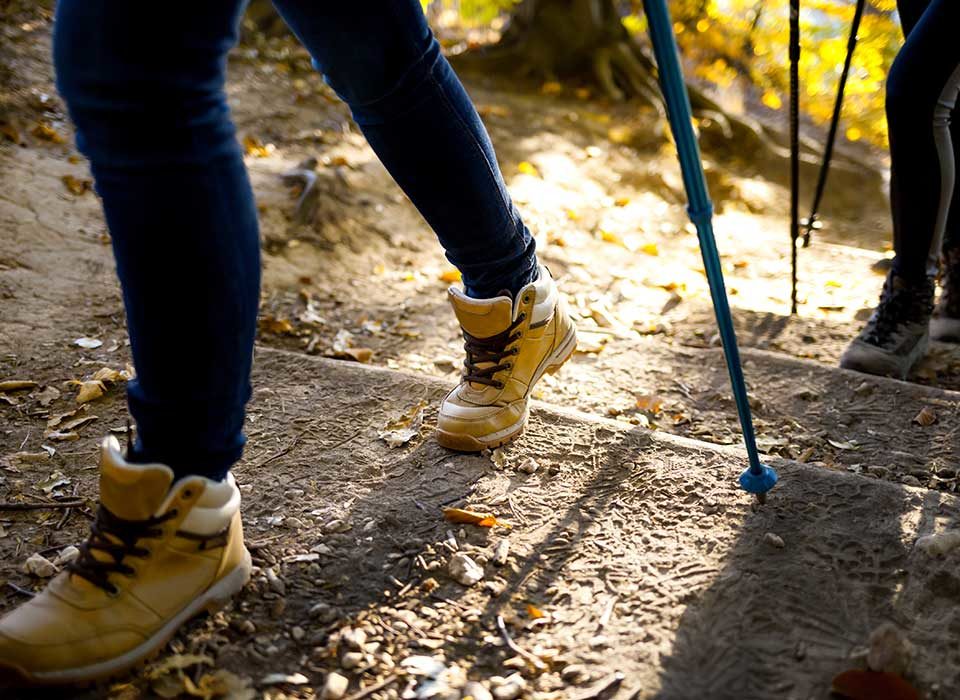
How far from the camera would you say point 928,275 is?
275cm

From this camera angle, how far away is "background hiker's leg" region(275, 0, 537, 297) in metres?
1.65

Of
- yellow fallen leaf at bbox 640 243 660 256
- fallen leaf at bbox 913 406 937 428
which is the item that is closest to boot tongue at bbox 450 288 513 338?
fallen leaf at bbox 913 406 937 428

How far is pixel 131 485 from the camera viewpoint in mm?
1420

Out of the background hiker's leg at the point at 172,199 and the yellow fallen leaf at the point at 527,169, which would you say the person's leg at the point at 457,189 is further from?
the yellow fallen leaf at the point at 527,169

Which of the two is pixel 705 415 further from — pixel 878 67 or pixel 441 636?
pixel 878 67

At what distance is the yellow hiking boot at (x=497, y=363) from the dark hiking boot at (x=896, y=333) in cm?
120

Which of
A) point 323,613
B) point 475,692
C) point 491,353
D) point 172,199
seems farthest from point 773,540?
point 172,199

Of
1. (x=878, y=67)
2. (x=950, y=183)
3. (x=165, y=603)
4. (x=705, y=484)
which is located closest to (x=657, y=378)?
(x=705, y=484)

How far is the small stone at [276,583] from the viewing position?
1662 mm

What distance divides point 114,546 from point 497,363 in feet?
3.25

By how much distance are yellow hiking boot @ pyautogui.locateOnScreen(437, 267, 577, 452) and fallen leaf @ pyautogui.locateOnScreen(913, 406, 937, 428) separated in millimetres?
1046

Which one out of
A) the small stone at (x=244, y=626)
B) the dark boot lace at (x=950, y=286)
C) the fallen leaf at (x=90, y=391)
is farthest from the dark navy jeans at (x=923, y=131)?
the fallen leaf at (x=90, y=391)

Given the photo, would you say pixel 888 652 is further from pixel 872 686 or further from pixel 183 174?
pixel 183 174

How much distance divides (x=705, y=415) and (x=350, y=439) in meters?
1.05
